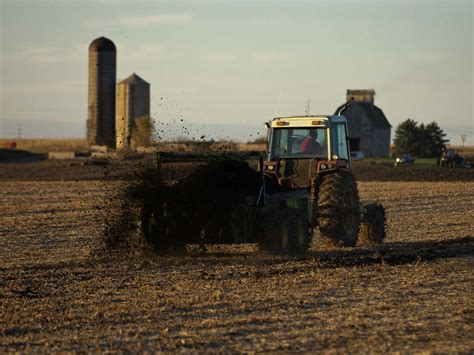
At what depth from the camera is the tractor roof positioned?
1792 centimetres

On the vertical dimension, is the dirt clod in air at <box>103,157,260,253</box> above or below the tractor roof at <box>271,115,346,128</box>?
below

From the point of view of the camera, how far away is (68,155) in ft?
247

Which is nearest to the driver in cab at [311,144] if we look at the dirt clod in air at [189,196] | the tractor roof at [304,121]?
the tractor roof at [304,121]

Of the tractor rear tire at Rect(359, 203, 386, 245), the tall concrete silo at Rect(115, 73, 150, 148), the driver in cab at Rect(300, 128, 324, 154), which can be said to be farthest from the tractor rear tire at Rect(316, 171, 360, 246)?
the tall concrete silo at Rect(115, 73, 150, 148)

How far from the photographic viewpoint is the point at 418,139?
8581cm

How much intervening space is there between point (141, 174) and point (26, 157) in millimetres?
57800

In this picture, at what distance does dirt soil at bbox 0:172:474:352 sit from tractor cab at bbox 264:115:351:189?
1.39 meters

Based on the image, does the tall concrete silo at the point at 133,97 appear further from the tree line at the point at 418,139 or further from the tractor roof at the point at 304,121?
the tractor roof at the point at 304,121

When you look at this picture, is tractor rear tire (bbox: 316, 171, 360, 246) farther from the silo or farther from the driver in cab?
the silo

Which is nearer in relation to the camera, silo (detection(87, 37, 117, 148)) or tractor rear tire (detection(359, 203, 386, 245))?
tractor rear tire (detection(359, 203, 386, 245))

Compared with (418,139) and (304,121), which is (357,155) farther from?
(418,139)

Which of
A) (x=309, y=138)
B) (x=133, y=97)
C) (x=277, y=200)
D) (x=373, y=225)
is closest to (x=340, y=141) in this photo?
(x=309, y=138)

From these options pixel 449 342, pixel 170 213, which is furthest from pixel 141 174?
pixel 449 342

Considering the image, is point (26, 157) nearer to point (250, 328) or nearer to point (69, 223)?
point (69, 223)
